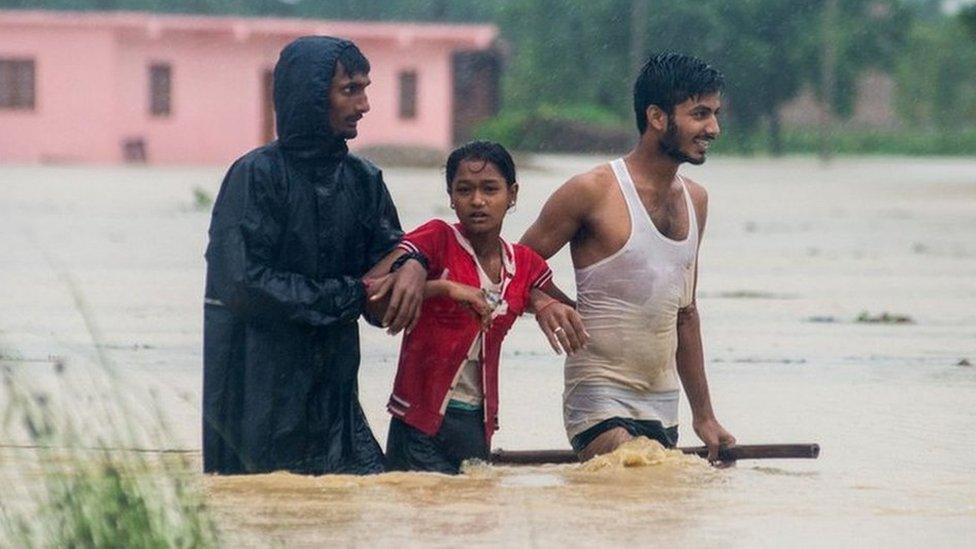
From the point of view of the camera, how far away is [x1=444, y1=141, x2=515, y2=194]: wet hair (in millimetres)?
6746

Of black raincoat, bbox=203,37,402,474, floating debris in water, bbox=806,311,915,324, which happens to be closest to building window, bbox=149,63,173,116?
floating debris in water, bbox=806,311,915,324

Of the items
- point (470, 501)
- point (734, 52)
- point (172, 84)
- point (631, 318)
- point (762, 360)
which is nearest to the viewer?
point (470, 501)

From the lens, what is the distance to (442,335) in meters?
6.76

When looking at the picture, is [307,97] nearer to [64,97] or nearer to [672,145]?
[672,145]

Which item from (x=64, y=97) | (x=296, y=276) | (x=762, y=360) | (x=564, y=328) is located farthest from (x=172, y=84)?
(x=564, y=328)

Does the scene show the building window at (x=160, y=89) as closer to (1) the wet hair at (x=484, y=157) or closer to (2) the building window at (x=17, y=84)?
(2) the building window at (x=17, y=84)

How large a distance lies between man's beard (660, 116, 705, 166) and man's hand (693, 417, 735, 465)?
0.86 metres

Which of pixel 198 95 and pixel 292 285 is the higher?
pixel 292 285

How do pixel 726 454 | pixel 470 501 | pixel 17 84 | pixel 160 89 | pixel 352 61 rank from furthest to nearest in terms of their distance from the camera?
pixel 160 89
pixel 17 84
pixel 726 454
pixel 352 61
pixel 470 501

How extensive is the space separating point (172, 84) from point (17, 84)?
358 cm

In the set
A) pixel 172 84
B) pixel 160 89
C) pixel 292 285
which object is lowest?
pixel 160 89

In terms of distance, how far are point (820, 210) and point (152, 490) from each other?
25.4 m

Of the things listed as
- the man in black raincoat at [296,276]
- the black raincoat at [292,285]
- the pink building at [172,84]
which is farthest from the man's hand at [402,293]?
the pink building at [172,84]

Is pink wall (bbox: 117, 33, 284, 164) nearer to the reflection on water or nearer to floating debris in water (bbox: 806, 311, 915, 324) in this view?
floating debris in water (bbox: 806, 311, 915, 324)
